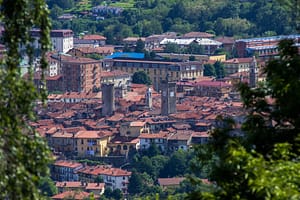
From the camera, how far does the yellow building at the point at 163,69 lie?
43562mm

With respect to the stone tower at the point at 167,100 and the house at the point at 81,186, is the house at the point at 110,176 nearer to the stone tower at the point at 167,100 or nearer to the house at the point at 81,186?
the house at the point at 81,186

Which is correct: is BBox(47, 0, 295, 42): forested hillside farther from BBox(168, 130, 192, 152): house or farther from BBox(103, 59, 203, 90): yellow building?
BBox(168, 130, 192, 152): house

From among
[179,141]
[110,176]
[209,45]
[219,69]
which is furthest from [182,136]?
[209,45]

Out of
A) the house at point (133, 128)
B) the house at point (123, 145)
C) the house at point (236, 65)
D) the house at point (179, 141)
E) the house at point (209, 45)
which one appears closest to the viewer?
the house at point (179, 141)

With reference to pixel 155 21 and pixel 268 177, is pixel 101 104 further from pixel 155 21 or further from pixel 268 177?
pixel 268 177

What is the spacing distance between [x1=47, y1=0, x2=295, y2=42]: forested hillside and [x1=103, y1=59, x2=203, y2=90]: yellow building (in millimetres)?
8064

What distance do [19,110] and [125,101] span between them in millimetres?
33900

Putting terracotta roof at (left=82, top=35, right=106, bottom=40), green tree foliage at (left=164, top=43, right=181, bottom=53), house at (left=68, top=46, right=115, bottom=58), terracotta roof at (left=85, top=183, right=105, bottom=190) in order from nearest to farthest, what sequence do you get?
terracotta roof at (left=85, top=183, right=105, bottom=190) < house at (left=68, top=46, right=115, bottom=58) < green tree foliage at (left=164, top=43, right=181, bottom=53) < terracotta roof at (left=82, top=35, right=106, bottom=40)

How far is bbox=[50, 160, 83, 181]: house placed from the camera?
1107 inches

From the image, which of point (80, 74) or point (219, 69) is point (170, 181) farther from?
point (219, 69)

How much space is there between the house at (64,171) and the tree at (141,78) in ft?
48.7

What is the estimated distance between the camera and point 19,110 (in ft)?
11.9

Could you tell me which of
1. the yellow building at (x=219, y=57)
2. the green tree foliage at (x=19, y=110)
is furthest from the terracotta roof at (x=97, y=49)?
the green tree foliage at (x=19, y=110)

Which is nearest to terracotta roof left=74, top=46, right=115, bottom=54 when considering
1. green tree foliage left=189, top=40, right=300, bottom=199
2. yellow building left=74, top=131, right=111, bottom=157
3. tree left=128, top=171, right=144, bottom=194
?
yellow building left=74, top=131, right=111, bottom=157
